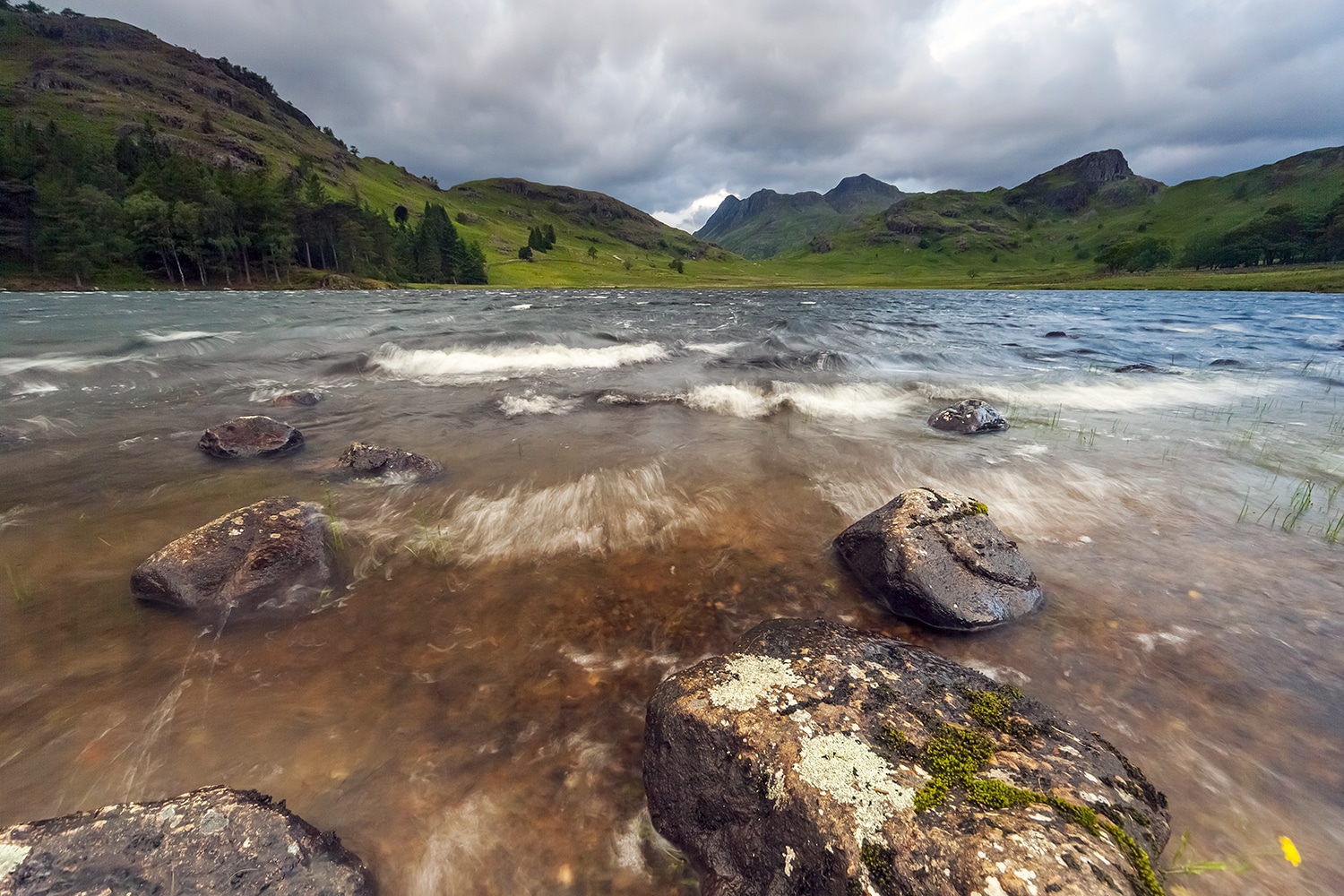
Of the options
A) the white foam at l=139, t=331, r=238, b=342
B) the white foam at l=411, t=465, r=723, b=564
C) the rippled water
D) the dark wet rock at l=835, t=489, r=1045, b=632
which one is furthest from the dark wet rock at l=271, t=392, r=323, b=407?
the white foam at l=139, t=331, r=238, b=342

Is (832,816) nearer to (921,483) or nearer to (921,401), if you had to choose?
(921,483)

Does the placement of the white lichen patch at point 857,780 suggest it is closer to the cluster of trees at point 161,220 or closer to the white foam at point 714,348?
the white foam at point 714,348

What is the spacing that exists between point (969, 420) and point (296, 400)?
18.9 m

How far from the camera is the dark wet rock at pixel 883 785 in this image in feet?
8.79

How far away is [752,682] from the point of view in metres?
3.99

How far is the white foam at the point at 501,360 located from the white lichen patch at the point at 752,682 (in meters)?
17.7

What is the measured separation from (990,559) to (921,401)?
1113cm

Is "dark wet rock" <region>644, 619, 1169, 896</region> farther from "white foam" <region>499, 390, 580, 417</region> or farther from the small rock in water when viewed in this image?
"white foam" <region>499, 390, 580, 417</region>

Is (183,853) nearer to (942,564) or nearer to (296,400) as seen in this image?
(942,564)

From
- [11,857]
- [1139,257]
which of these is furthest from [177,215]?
[1139,257]

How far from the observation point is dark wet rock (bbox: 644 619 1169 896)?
2680 millimetres

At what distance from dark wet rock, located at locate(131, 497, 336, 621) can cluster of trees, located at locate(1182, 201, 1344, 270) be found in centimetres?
21109

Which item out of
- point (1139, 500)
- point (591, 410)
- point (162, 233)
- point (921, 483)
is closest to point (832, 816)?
point (921, 483)

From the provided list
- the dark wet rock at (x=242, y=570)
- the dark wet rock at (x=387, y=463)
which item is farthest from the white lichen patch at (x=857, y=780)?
the dark wet rock at (x=387, y=463)
